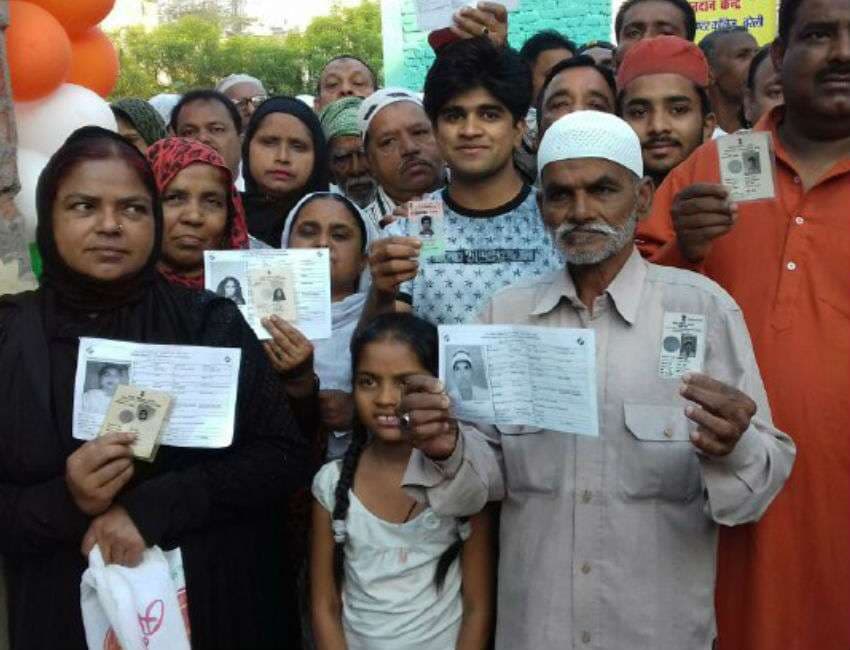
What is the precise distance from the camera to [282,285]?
3127 millimetres

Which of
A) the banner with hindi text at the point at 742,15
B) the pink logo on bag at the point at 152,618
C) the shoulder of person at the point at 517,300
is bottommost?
the pink logo on bag at the point at 152,618

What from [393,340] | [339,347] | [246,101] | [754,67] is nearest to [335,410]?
[339,347]

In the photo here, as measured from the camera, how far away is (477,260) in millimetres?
3236

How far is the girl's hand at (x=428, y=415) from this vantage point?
235 cm

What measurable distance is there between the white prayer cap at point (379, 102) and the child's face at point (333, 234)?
926 mm

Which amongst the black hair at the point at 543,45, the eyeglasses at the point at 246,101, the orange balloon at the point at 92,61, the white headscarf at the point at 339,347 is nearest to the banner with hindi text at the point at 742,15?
the black hair at the point at 543,45

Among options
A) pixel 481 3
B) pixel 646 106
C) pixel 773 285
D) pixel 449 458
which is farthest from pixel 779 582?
pixel 481 3

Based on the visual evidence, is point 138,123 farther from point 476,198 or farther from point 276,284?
point 476,198

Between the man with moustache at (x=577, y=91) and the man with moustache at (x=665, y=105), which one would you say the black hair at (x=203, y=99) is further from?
the man with moustache at (x=665, y=105)

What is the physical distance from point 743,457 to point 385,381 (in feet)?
3.82

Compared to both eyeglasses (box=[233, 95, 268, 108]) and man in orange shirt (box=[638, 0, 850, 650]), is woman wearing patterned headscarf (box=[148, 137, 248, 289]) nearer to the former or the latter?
man in orange shirt (box=[638, 0, 850, 650])

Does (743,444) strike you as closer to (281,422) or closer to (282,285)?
(281,422)

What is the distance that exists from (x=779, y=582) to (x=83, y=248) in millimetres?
2197

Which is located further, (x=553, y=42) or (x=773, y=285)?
(x=553, y=42)
